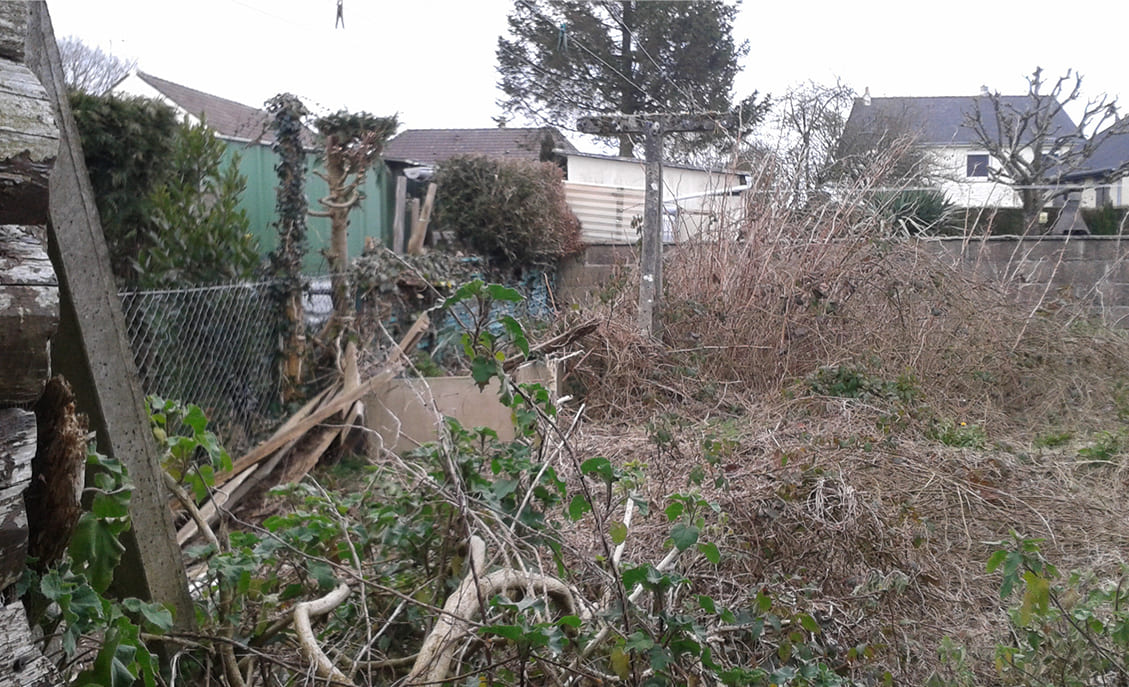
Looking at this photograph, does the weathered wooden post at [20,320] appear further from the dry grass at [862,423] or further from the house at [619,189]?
the house at [619,189]

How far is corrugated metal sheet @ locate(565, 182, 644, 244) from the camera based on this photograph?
13805mm

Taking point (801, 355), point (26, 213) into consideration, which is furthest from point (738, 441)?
point (26, 213)

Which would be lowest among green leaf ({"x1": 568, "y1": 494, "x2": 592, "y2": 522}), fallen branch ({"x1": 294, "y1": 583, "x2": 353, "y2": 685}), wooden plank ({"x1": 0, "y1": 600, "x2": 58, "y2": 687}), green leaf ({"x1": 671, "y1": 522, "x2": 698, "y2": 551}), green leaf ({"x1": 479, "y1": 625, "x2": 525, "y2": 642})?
fallen branch ({"x1": 294, "y1": 583, "x2": 353, "y2": 685})

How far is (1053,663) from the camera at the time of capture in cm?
293

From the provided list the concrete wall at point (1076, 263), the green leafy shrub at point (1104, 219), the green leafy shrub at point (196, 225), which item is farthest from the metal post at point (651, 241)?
the green leafy shrub at point (1104, 219)

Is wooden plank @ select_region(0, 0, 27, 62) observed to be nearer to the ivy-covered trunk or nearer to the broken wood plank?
the broken wood plank

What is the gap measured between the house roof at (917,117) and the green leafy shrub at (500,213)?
489 centimetres

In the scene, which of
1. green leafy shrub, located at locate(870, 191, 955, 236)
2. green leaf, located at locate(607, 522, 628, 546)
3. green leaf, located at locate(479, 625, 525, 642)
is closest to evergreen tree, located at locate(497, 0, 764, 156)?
green leafy shrub, located at locate(870, 191, 955, 236)

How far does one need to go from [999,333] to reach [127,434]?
316 inches

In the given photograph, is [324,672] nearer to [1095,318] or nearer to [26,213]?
[26,213]

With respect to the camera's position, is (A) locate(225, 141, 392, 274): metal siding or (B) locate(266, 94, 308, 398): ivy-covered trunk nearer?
(B) locate(266, 94, 308, 398): ivy-covered trunk

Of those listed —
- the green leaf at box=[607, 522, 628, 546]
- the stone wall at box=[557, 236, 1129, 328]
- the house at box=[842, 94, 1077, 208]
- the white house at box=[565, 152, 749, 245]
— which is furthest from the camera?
the house at box=[842, 94, 1077, 208]

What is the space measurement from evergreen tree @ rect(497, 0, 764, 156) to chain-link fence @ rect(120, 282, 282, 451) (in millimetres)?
11866

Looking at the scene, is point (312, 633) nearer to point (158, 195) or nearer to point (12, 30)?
point (12, 30)
